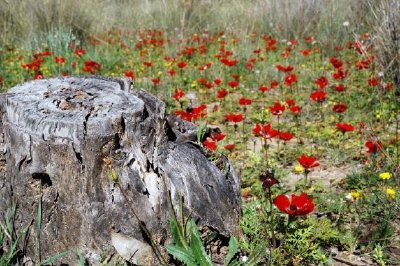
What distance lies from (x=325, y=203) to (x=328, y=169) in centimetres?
70

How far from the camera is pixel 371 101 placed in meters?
4.78

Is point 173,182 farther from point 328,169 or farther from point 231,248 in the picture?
point 328,169

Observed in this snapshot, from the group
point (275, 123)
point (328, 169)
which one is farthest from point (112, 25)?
point (328, 169)

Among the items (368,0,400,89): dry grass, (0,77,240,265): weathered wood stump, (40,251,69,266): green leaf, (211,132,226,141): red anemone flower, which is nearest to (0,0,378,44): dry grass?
(368,0,400,89): dry grass

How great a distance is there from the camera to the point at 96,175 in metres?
1.93

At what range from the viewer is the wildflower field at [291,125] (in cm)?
229

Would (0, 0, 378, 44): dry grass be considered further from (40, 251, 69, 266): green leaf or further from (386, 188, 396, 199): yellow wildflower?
(40, 251, 69, 266): green leaf

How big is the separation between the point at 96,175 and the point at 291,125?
2766 millimetres

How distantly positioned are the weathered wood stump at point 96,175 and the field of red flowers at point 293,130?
35 cm

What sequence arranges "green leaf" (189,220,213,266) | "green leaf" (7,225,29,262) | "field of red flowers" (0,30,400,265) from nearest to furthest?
"green leaf" (189,220,213,266), "green leaf" (7,225,29,262), "field of red flowers" (0,30,400,265)

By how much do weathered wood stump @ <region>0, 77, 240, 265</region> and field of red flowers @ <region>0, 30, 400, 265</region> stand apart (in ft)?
1.16

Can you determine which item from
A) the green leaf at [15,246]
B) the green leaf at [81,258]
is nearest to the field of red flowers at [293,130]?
the green leaf at [81,258]

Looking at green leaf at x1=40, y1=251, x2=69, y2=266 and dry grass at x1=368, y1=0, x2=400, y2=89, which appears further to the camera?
dry grass at x1=368, y1=0, x2=400, y2=89

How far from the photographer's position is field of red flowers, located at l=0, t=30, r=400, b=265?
229 centimetres
